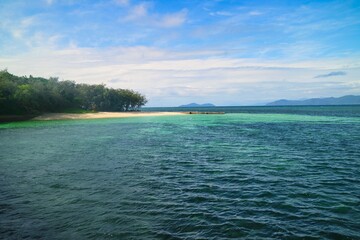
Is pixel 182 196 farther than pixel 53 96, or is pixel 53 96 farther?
pixel 53 96

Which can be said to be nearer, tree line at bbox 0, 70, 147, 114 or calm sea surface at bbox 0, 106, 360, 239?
calm sea surface at bbox 0, 106, 360, 239

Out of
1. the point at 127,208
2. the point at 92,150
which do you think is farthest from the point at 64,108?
the point at 127,208

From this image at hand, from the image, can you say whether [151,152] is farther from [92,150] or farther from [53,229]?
[53,229]

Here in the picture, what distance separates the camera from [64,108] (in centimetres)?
11400

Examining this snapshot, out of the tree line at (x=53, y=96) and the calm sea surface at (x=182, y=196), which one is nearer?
the calm sea surface at (x=182, y=196)

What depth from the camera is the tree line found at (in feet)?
286

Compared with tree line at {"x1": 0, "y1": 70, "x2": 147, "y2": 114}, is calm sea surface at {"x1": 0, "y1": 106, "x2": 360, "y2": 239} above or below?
below

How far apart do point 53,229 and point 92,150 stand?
21.4m

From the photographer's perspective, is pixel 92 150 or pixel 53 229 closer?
pixel 53 229

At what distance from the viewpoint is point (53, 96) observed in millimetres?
101688

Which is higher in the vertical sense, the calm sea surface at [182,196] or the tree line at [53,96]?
the tree line at [53,96]

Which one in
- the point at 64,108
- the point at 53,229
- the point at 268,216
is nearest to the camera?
the point at 53,229

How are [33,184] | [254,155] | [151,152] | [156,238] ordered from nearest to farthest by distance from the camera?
[156,238]
[33,184]
[254,155]
[151,152]

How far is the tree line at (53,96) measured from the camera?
87.2 meters
